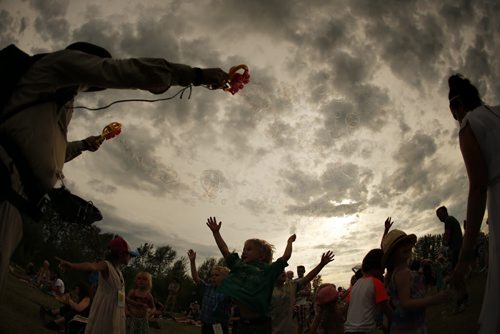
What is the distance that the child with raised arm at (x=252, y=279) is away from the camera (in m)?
4.89

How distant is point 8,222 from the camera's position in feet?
6.47

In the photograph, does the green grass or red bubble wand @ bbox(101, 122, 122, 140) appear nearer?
red bubble wand @ bbox(101, 122, 122, 140)

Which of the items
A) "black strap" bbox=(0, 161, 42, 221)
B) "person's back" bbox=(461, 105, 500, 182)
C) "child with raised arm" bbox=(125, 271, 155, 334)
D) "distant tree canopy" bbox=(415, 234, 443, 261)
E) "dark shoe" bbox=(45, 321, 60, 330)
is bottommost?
"dark shoe" bbox=(45, 321, 60, 330)

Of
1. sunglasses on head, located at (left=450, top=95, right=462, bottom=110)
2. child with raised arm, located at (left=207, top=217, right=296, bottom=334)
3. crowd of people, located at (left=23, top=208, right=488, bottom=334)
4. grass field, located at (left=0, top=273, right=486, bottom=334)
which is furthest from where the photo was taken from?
grass field, located at (left=0, top=273, right=486, bottom=334)

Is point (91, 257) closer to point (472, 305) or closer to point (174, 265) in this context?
point (174, 265)

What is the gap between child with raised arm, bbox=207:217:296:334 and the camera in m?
4.89

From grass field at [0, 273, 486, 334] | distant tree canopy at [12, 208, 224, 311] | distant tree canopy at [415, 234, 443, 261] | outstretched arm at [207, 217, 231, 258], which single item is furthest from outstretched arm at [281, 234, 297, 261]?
distant tree canopy at [415, 234, 443, 261]

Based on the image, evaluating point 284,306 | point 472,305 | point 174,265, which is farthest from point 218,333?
point 174,265

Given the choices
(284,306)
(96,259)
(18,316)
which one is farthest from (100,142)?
(96,259)

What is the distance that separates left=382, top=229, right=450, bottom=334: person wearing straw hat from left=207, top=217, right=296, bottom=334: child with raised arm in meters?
1.57

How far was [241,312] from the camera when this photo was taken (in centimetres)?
503

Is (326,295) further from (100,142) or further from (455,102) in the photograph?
(100,142)

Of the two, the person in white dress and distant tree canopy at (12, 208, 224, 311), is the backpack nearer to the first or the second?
the person in white dress

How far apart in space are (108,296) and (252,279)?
2.72 metres
